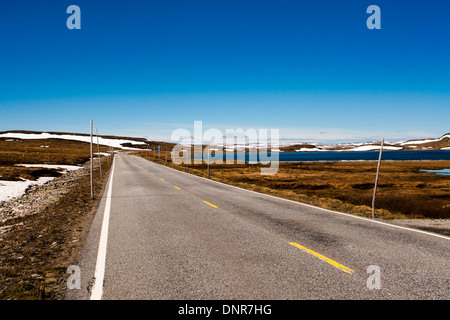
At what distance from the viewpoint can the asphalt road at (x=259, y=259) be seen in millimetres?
4305

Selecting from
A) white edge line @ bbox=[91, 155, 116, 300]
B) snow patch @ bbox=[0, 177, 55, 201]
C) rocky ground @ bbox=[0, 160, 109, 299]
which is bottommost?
snow patch @ bbox=[0, 177, 55, 201]

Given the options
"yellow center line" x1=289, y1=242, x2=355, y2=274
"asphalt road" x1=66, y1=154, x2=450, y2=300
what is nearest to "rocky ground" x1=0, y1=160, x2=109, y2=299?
"asphalt road" x1=66, y1=154, x2=450, y2=300

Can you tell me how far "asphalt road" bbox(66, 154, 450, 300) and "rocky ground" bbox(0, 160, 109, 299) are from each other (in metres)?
0.40

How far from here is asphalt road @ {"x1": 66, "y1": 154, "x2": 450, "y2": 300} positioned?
4305mm

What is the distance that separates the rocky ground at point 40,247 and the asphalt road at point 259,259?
403 mm

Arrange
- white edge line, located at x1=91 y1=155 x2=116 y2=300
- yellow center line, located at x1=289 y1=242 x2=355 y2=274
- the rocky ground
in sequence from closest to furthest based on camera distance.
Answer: white edge line, located at x1=91 y1=155 x2=116 y2=300 < the rocky ground < yellow center line, located at x1=289 y1=242 x2=355 y2=274

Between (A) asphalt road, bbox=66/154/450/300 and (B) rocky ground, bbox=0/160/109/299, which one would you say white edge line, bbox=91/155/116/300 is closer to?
(A) asphalt road, bbox=66/154/450/300

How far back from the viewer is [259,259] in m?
5.62

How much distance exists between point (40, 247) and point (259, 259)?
5.67m

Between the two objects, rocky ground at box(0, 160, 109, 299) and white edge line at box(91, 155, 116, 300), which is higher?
white edge line at box(91, 155, 116, 300)

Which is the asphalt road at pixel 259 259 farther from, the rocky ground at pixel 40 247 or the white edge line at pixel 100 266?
the rocky ground at pixel 40 247

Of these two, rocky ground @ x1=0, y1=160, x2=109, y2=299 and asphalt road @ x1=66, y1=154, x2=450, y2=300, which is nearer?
asphalt road @ x1=66, y1=154, x2=450, y2=300
